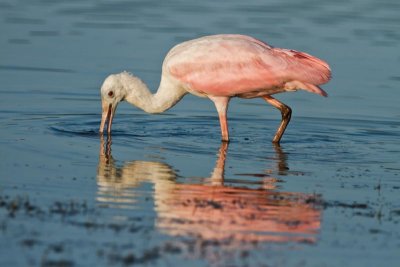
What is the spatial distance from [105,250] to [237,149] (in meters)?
5.27

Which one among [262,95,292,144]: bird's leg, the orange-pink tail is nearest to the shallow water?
[262,95,292,144]: bird's leg

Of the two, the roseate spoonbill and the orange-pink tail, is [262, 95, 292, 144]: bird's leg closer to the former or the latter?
the roseate spoonbill

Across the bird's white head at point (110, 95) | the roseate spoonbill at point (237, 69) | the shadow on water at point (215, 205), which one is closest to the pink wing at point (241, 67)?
the roseate spoonbill at point (237, 69)

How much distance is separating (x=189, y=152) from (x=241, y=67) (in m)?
1.19

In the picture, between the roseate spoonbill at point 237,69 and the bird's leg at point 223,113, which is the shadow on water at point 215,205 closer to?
the roseate spoonbill at point 237,69

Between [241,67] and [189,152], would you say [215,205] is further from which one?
[241,67]

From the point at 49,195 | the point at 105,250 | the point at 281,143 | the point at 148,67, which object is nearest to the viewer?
the point at 105,250

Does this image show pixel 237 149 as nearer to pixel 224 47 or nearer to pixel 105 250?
pixel 224 47

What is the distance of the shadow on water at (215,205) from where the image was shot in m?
8.76

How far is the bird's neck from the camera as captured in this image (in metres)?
13.6

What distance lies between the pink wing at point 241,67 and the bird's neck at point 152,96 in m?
0.35

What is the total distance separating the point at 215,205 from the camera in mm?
9727

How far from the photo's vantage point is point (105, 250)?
809 centimetres

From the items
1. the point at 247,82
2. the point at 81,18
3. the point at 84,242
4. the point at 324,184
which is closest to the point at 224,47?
the point at 247,82
